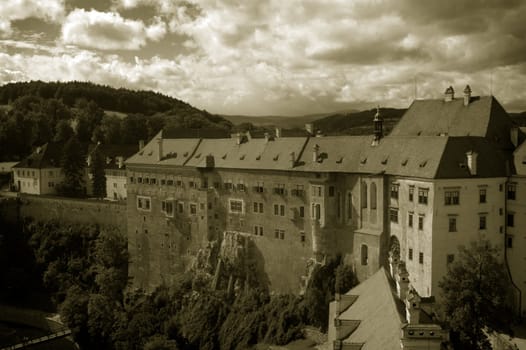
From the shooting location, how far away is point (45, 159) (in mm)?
90688

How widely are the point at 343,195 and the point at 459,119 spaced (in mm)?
12230

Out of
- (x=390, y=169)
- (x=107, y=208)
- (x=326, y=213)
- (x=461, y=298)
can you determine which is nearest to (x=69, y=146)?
(x=107, y=208)

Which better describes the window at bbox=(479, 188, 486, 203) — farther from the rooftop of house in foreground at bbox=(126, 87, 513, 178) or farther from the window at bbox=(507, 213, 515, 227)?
the window at bbox=(507, 213, 515, 227)

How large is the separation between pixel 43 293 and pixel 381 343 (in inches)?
2393

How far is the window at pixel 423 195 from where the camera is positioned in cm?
4134

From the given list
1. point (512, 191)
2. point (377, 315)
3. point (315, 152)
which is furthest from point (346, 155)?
point (377, 315)

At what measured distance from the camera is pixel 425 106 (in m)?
53.7

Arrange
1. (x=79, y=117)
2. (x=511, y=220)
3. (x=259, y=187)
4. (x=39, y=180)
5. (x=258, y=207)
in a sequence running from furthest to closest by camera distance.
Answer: (x=79, y=117)
(x=39, y=180)
(x=258, y=207)
(x=259, y=187)
(x=511, y=220)

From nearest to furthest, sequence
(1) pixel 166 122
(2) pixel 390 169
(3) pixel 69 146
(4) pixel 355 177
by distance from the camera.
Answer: (2) pixel 390 169 → (4) pixel 355 177 → (3) pixel 69 146 → (1) pixel 166 122

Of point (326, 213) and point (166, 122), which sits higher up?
point (166, 122)

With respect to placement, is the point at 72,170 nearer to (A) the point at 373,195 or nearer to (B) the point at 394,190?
(A) the point at 373,195

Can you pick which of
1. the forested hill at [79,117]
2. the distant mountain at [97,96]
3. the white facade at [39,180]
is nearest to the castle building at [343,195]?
the white facade at [39,180]

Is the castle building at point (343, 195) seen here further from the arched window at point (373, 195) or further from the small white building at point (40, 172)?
the small white building at point (40, 172)

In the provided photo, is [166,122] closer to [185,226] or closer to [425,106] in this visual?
[185,226]
